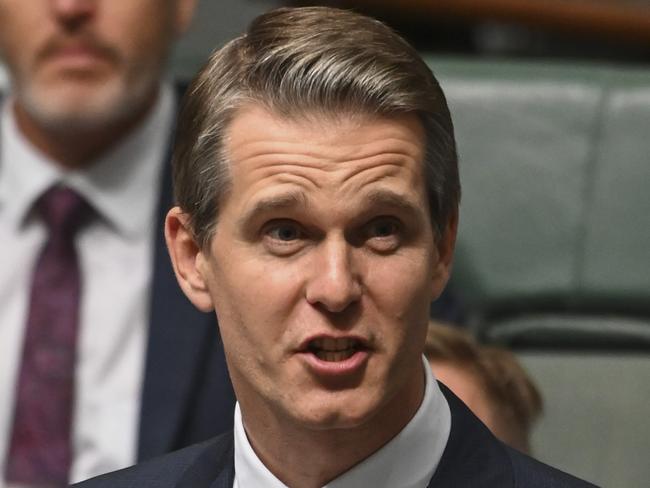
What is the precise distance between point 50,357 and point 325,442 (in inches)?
26.7

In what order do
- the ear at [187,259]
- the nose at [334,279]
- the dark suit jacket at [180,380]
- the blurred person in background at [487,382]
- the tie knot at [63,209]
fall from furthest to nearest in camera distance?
the tie knot at [63,209]
the dark suit jacket at [180,380]
the blurred person in background at [487,382]
the ear at [187,259]
the nose at [334,279]

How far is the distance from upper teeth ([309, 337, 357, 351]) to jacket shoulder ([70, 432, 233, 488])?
0.12m

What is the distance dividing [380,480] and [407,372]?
0.17ft

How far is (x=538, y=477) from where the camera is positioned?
2.56 ft

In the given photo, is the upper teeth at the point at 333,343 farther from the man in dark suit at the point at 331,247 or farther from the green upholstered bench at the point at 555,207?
the green upholstered bench at the point at 555,207

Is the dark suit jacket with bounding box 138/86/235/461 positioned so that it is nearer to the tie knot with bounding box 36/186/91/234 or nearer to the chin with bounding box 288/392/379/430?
the tie knot with bounding box 36/186/91/234

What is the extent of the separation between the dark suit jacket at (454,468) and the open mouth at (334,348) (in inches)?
3.2

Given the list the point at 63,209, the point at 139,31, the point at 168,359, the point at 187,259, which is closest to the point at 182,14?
the point at 139,31

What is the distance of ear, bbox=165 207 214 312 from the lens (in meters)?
0.83

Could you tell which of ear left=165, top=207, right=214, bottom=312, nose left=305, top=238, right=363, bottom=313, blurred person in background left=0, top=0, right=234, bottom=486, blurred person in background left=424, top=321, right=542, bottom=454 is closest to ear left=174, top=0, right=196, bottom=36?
blurred person in background left=0, top=0, right=234, bottom=486

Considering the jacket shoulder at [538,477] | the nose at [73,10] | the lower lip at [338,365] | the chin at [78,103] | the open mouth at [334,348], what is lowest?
the chin at [78,103]

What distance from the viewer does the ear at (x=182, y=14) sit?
1521mm

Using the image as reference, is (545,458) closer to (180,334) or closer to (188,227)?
(180,334)

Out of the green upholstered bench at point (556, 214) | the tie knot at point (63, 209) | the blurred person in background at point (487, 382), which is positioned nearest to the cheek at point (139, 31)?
the tie knot at point (63, 209)
